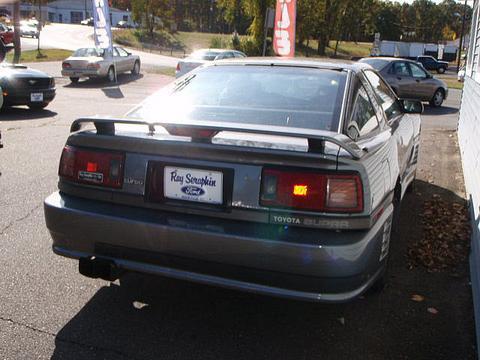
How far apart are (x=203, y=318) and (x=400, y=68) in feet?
47.3

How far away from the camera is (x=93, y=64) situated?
1909 centimetres

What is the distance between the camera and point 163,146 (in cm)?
280

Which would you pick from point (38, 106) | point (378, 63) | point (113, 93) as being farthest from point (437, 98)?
point (38, 106)

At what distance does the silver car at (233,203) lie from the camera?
260 cm

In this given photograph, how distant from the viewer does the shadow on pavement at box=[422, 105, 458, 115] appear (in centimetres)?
1576

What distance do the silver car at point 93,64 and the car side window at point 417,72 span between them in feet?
36.3

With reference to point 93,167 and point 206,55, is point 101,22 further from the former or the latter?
point 93,167

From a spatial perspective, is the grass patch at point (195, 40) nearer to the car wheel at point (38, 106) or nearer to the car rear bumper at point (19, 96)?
the car wheel at point (38, 106)

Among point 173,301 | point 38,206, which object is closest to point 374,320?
point 173,301

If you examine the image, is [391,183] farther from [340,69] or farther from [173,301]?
[173,301]

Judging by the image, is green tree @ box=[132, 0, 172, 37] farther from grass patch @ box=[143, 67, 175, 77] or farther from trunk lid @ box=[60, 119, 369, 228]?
trunk lid @ box=[60, 119, 369, 228]

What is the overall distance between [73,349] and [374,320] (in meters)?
1.78

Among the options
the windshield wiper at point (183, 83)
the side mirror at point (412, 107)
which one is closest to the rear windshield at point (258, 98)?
the windshield wiper at point (183, 83)

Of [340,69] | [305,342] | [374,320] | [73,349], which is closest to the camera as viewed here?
[73,349]
